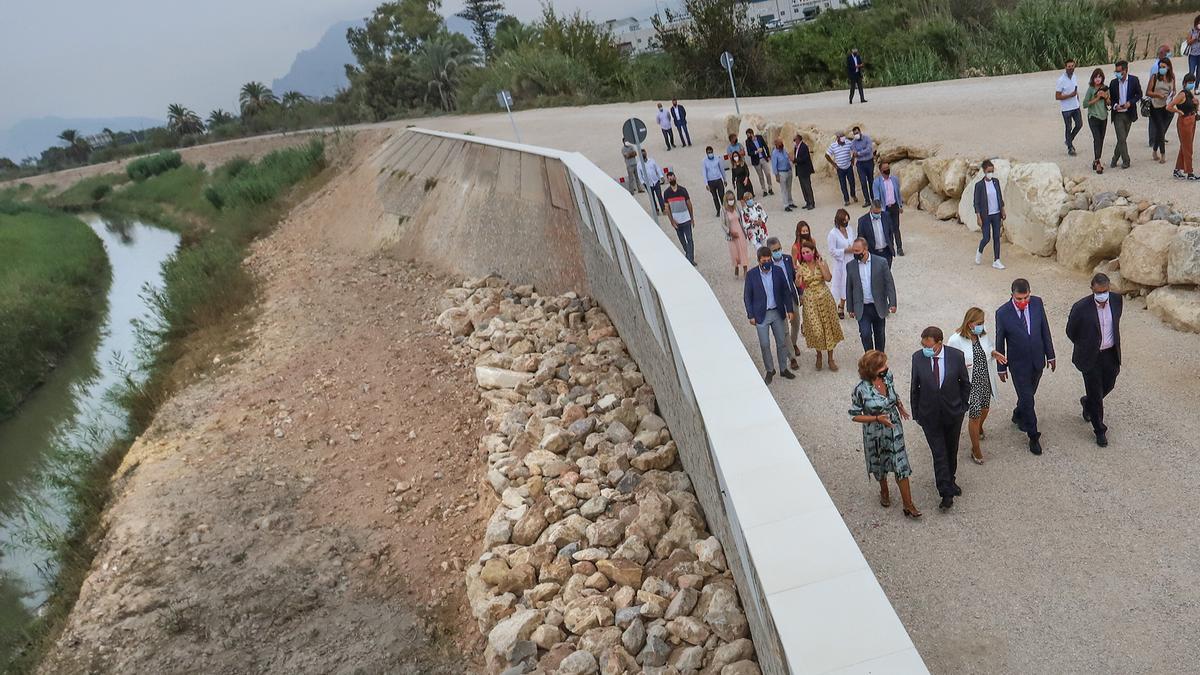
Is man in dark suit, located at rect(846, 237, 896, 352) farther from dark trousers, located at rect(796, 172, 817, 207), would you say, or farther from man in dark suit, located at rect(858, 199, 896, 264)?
dark trousers, located at rect(796, 172, 817, 207)

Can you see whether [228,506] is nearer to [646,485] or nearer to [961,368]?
[646,485]

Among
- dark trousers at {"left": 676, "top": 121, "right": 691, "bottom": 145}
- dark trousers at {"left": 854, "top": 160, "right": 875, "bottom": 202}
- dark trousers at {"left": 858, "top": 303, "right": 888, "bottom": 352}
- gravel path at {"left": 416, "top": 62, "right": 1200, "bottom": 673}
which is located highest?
dark trousers at {"left": 676, "top": 121, "right": 691, "bottom": 145}

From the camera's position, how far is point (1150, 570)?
17.1ft

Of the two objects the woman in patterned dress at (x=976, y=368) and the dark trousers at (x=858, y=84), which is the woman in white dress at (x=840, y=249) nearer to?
the woman in patterned dress at (x=976, y=368)

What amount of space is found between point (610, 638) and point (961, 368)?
337 cm

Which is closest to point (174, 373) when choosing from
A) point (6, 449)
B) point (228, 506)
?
point (6, 449)

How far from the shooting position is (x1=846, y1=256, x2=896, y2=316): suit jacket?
8.00m

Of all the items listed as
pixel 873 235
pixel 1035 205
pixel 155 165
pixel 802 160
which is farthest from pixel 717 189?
pixel 155 165

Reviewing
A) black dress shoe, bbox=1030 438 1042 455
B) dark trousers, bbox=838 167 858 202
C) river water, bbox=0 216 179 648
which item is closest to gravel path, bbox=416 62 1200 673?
black dress shoe, bbox=1030 438 1042 455

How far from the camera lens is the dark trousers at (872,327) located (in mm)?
8211

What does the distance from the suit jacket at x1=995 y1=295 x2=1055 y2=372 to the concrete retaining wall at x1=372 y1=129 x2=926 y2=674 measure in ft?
7.47

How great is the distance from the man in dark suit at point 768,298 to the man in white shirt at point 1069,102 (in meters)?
6.33

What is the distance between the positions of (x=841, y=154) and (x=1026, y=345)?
299 inches

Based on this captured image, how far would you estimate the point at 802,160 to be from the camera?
13656 millimetres
